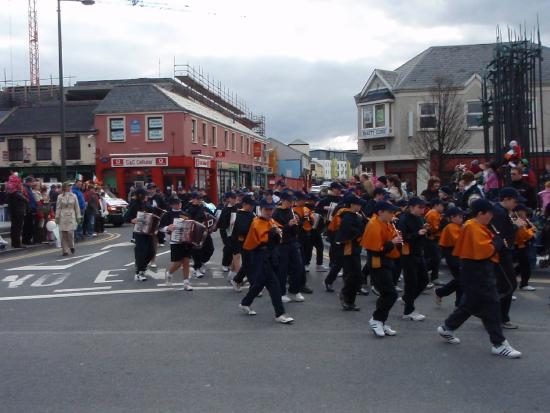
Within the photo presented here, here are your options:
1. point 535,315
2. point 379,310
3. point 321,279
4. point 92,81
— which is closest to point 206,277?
point 321,279

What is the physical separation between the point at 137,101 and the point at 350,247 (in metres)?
33.8

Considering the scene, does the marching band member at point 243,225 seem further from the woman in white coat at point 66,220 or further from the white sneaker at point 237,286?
the woman in white coat at point 66,220

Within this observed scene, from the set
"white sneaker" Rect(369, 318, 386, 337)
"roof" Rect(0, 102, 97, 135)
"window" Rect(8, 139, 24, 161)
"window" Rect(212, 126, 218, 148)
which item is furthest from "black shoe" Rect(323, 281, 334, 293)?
"window" Rect(8, 139, 24, 161)

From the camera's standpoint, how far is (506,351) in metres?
6.30

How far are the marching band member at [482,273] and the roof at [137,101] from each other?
33.7m

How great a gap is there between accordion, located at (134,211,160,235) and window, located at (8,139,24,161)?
32.9 metres

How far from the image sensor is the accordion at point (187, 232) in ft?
34.2

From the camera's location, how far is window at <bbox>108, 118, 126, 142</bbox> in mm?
39438

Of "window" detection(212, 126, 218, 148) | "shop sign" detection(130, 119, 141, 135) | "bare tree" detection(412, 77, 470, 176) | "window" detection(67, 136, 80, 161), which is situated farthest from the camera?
"window" detection(212, 126, 218, 148)

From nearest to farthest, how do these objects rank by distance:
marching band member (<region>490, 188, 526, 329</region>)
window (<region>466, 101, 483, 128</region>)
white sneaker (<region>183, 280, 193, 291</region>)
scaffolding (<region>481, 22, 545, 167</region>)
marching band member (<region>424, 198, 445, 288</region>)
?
marching band member (<region>490, 188, 526, 329</region>) < marching band member (<region>424, 198, 445, 288</region>) < white sneaker (<region>183, 280, 193, 291</region>) < scaffolding (<region>481, 22, 545, 167</region>) < window (<region>466, 101, 483, 128</region>)

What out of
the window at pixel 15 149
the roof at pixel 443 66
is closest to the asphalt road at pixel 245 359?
the roof at pixel 443 66

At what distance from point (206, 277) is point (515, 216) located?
234 inches

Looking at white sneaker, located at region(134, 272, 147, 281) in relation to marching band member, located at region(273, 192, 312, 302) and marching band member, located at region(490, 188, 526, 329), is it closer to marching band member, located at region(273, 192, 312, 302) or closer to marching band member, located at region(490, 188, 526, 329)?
marching band member, located at region(273, 192, 312, 302)

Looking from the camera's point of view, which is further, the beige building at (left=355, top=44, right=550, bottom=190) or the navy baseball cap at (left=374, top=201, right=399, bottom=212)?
the beige building at (left=355, top=44, right=550, bottom=190)
